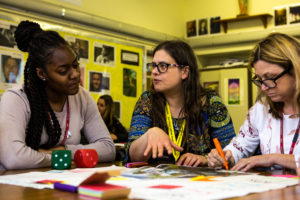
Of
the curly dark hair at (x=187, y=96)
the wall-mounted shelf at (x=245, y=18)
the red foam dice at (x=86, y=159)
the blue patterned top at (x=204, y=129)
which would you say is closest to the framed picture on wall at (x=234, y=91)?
the wall-mounted shelf at (x=245, y=18)

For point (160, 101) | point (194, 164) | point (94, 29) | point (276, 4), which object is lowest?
point (194, 164)

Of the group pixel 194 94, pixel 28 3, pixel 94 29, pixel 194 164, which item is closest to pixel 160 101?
pixel 194 94

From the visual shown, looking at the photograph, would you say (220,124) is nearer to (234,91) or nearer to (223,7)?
(234,91)

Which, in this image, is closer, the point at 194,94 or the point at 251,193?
the point at 251,193

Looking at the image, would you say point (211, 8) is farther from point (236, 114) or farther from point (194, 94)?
point (194, 94)

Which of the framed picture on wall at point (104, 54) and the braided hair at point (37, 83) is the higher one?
the framed picture on wall at point (104, 54)

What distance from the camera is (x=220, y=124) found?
6.89ft

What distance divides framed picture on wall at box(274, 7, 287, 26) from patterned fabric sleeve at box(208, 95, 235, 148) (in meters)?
4.41

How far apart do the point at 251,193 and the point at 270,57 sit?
3.25 ft

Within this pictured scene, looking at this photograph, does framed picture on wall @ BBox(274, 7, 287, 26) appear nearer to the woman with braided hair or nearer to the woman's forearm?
the woman with braided hair

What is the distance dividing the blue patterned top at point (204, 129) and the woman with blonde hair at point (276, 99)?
0.76 ft

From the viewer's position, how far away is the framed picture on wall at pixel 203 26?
6.82m

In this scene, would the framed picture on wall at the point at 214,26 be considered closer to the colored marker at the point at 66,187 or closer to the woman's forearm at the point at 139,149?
the woman's forearm at the point at 139,149

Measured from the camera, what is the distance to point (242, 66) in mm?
6188
